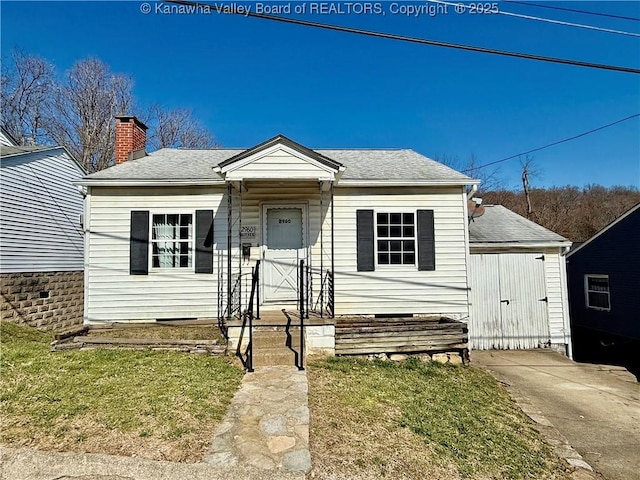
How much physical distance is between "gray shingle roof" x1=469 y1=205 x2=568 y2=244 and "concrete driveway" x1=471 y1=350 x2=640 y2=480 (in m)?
2.80

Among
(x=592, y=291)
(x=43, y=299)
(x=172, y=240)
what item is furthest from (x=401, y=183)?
(x=592, y=291)

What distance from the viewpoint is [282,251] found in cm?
823

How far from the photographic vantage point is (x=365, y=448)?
3533 mm

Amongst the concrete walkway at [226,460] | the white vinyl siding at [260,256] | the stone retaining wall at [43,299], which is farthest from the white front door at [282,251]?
the stone retaining wall at [43,299]

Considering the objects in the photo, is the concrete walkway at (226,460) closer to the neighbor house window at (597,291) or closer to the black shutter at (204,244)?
the black shutter at (204,244)

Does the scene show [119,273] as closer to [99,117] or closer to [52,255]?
[52,255]

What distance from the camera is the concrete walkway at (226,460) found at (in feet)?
9.71

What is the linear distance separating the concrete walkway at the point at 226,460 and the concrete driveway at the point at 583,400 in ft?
10.7

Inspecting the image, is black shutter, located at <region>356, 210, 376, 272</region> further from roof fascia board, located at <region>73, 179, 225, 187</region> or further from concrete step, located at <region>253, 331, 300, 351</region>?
roof fascia board, located at <region>73, 179, 225, 187</region>

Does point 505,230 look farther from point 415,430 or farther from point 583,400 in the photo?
point 415,430

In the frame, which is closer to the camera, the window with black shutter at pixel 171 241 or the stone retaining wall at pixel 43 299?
the window with black shutter at pixel 171 241

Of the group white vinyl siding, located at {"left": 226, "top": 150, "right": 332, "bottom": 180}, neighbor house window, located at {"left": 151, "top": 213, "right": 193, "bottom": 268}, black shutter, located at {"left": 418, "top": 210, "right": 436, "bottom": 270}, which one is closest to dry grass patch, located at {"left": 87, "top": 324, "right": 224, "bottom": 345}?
neighbor house window, located at {"left": 151, "top": 213, "right": 193, "bottom": 268}

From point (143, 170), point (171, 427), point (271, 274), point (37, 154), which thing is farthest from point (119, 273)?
point (37, 154)

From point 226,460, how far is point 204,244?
18.1 ft
